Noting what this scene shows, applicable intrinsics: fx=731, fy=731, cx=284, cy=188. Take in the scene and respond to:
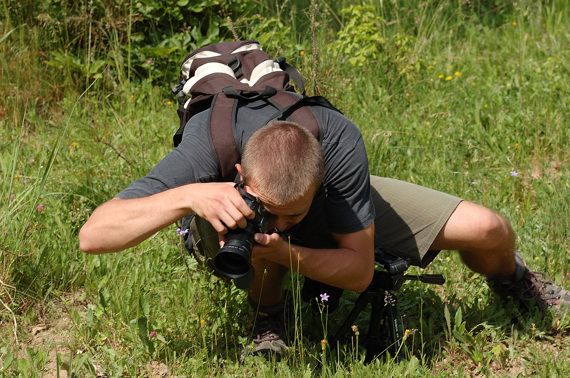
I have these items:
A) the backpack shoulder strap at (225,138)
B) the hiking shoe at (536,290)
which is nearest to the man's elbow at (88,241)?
the backpack shoulder strap at (225,138)

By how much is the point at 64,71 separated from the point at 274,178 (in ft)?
10.9

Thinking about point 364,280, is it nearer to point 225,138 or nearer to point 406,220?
point 406,220

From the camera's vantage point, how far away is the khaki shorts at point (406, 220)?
298cm

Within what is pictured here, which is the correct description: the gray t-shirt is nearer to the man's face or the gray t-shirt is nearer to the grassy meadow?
the man's face

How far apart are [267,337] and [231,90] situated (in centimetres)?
105

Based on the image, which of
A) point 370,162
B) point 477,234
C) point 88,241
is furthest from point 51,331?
point 370,162

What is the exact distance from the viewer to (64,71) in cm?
519

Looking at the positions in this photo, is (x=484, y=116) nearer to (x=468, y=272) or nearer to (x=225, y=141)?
(x=468, y=272)

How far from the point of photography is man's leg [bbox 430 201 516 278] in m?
2.98

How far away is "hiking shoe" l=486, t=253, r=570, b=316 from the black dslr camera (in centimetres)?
145

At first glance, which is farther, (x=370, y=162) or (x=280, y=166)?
(x=370, y=162)

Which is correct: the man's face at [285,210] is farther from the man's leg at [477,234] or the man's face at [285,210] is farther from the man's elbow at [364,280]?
the man's leg at [477,234]

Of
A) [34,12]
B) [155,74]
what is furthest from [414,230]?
[34,12]

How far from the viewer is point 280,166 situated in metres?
2.38
